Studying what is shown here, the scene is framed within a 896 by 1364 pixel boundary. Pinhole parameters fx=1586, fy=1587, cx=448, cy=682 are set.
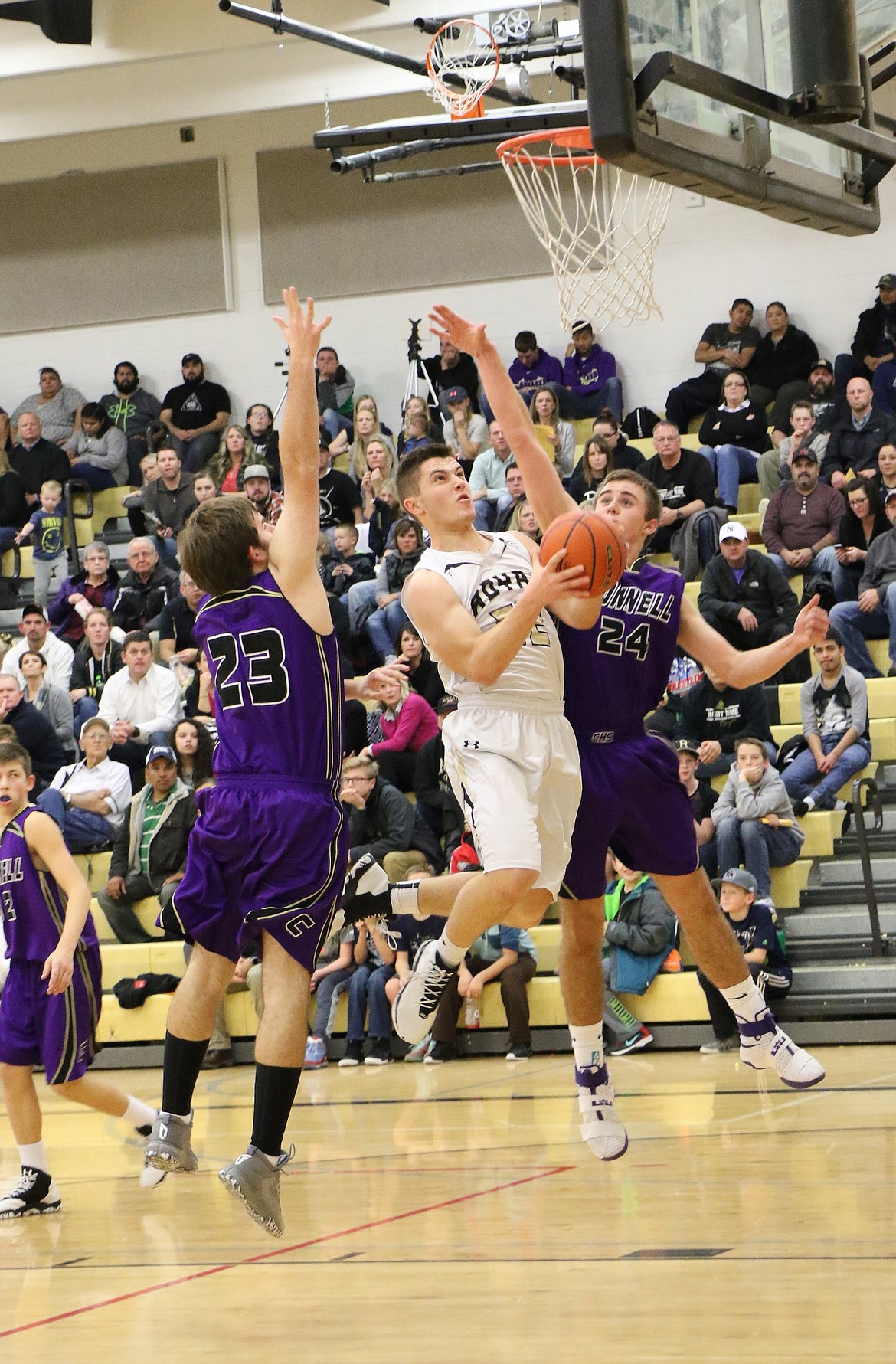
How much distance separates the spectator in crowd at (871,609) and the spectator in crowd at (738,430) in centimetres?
245

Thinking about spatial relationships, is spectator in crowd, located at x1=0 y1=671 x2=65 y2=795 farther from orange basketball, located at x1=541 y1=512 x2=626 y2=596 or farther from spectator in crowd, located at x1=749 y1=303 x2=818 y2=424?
orange basketball, located at x1=541 y1=512 x2=626 y2=596

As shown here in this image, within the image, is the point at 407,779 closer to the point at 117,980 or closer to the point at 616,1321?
the point at 117,980

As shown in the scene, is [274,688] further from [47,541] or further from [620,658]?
[47,541]

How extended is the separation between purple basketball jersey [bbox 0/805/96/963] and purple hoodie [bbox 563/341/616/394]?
11.1m

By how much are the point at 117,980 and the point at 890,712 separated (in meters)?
5.95

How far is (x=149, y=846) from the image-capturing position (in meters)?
11.4

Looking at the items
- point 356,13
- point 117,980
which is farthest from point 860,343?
point 117,980

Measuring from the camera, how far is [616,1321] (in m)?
3.88

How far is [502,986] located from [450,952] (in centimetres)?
481

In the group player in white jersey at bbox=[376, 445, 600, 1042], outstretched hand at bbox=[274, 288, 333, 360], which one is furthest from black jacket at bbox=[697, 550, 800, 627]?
outstretched hand at bbox=[274, 288, 333, 360]

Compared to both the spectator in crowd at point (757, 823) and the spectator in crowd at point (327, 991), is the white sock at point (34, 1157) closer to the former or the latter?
the spectator in crowd at point (327, 991)

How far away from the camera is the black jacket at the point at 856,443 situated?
13.4 meters

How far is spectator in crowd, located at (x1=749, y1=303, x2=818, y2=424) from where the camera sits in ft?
50.4

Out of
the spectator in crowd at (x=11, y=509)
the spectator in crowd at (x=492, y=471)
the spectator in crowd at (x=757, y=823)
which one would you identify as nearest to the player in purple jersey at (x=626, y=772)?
the spectator in crowd at (x=757, y=823)
